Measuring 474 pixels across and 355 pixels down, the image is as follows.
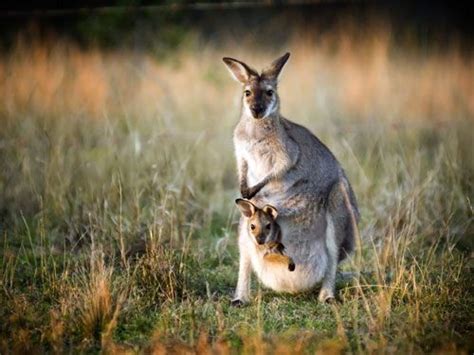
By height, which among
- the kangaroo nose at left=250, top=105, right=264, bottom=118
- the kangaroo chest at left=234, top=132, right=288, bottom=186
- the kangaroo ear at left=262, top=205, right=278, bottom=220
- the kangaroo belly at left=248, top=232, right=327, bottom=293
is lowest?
the kangaroo belly at left=248, top=232, right=327, bottom=293

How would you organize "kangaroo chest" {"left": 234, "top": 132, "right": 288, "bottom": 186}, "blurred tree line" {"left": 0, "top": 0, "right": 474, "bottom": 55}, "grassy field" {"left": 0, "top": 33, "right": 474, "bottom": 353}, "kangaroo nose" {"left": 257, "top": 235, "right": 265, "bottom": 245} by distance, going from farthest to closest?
"blurred tree line" {"left": 0, "top": 0, "right": 474, "bottom": 55}, "kangaroo chest" {"left": 234, "top": 132, "right": 288, "bottom": 186}, "kangaroo nose" {"left": 257, "top": 235, "right": 265, "bottom": 245}, "grassy field" {"left": 0, "top": 33, "right": 474, "bottom": 353}

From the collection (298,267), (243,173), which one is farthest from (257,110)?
(298,267)

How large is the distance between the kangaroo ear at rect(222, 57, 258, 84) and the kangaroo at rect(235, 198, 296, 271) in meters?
0.94

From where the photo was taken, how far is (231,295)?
5500mm

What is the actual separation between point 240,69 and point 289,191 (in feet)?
3.05

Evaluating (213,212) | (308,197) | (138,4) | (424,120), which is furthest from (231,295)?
(138,4)

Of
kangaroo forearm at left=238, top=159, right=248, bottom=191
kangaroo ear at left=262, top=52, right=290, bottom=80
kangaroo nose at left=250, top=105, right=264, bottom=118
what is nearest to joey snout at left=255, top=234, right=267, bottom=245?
kangaroo forearm at left=238, top=159, right=248, bottom=191

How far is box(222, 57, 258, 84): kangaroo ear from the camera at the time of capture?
5.50 metres

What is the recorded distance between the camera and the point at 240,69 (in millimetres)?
5559

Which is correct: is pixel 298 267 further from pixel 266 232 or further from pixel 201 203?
pixel 201 203

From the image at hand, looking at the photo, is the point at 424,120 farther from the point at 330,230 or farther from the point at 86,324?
the point at 86,324

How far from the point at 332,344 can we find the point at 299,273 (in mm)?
1021

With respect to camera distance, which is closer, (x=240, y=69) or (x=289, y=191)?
(x=289, y=191)

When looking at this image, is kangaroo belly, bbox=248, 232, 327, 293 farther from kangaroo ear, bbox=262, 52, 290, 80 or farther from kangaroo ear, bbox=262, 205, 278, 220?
kangaroo ear, bbox=262, 52, 290, 80
